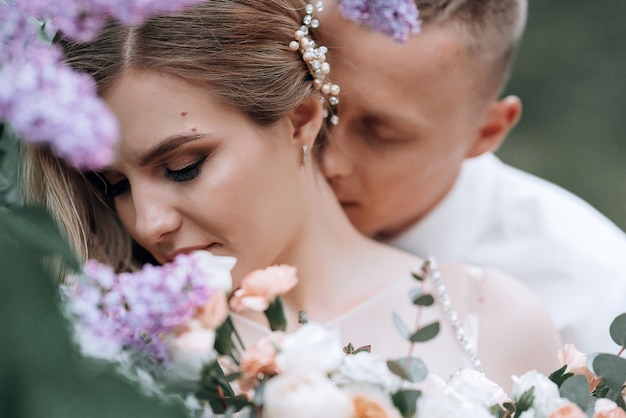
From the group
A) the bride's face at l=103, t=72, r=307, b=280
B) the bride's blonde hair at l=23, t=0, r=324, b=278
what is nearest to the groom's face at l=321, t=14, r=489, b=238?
the bride's blonde hair at l=23, t=0, r=324, b=278

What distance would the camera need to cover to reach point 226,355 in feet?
2.85

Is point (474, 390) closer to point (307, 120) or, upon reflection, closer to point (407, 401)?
point (407, 401)

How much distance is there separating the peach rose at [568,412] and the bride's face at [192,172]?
644mm

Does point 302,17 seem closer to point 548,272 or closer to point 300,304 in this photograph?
point 300,304

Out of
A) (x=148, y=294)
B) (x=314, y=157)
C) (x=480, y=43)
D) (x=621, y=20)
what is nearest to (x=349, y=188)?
(x=314, y=157)

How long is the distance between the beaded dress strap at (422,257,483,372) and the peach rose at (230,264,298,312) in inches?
30.4

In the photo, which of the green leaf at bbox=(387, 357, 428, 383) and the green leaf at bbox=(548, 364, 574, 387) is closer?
the green leaf at bbox=(387, 357, 428, 383)

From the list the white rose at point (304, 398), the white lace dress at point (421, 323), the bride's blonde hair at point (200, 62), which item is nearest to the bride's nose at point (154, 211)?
the bride's blonde hair at point (200, 62)

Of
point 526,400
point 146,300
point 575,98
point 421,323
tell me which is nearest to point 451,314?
point 421,323

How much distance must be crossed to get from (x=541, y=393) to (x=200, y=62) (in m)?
0.71

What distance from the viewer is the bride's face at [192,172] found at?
4.21 ft

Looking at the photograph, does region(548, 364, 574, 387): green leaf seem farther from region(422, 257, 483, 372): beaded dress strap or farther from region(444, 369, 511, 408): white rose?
region(422, 257, 483, 372): beaded dress strap

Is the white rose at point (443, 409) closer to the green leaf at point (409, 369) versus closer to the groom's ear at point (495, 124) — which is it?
the green leaf at point (409, 369)

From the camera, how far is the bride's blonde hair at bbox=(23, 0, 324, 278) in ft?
4.30
